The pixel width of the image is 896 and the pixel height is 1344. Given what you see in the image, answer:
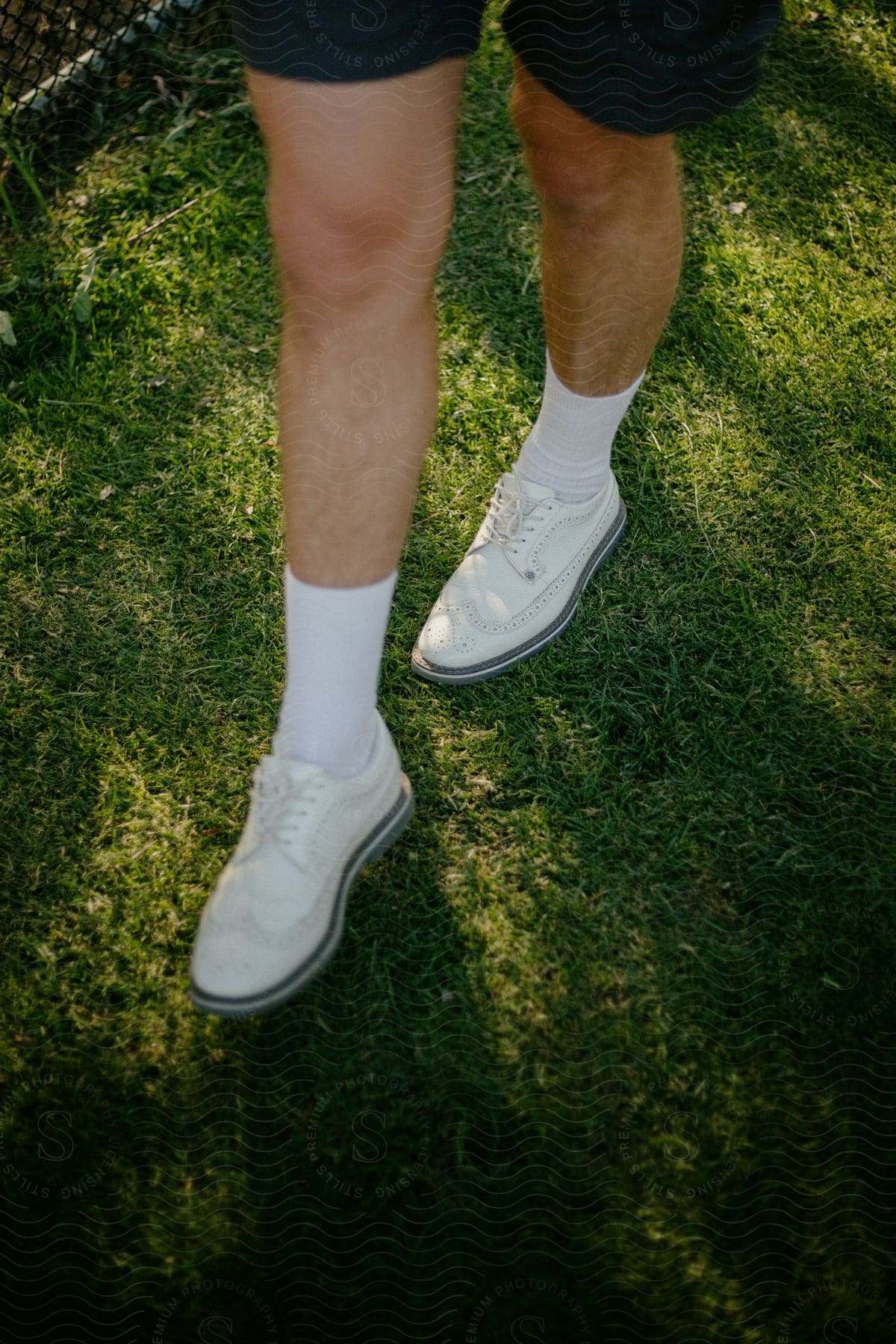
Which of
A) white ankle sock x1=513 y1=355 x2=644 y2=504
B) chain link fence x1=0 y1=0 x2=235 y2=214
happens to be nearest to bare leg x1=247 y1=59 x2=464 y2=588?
white ankle sock x1=513 y1=355 x2=644 y2=504

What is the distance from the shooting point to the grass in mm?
1187

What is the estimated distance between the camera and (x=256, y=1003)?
1.23m

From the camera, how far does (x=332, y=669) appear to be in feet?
3.97

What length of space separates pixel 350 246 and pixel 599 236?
0.48 meters

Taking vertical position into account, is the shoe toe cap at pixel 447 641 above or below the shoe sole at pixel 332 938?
above

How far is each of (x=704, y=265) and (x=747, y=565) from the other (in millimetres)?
895

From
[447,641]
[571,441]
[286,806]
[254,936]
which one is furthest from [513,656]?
[254,936]

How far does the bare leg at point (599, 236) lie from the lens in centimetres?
119

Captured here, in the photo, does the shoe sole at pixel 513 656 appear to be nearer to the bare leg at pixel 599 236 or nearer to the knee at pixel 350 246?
the bare leg at pixel 599 236

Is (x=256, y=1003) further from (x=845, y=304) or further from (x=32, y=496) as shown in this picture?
(x=845, y=304)

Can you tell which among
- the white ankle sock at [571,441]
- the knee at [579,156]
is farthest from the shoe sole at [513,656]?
the knee at [579,156]

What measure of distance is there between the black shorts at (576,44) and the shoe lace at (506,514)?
65 centimetres

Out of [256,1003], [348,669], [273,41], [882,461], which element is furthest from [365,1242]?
[882,461]

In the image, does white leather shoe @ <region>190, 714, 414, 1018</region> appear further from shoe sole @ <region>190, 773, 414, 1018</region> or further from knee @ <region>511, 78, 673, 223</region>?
knee @ <region>511, 78, 673, 223</region>
